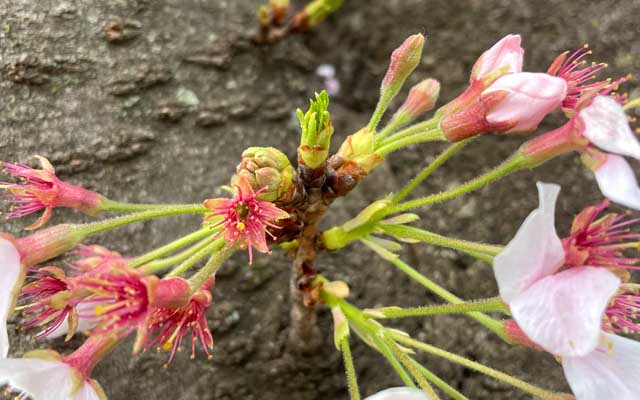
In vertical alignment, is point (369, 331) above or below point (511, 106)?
below

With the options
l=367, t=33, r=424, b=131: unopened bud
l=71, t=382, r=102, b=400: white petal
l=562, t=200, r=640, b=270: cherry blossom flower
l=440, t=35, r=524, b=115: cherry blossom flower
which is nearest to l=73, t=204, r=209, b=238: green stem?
l=71, t=382, r=102, b=400: white petal

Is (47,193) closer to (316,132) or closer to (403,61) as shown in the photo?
(316,132)

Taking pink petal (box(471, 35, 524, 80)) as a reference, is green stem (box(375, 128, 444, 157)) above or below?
below

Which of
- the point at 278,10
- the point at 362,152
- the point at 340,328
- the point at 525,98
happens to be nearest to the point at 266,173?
the point at 362,152

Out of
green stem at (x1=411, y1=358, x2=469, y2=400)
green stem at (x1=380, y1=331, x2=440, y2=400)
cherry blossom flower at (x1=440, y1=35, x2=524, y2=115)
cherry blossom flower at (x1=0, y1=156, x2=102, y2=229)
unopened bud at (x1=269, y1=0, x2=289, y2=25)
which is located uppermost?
unopened bud at (x1=269, y1=0, x2=289, y2=25)

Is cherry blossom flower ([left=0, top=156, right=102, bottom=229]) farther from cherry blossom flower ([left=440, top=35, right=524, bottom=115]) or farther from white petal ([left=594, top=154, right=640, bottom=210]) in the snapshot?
white petal ([left=594, top=154, right=640, bottom=210])

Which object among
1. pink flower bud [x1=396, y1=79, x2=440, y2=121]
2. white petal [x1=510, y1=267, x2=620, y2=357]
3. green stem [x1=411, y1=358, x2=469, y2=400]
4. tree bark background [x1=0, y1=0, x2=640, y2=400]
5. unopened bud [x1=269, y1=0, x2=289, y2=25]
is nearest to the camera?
white petal [x1=510, y1=267, x2=620, y2=357]
